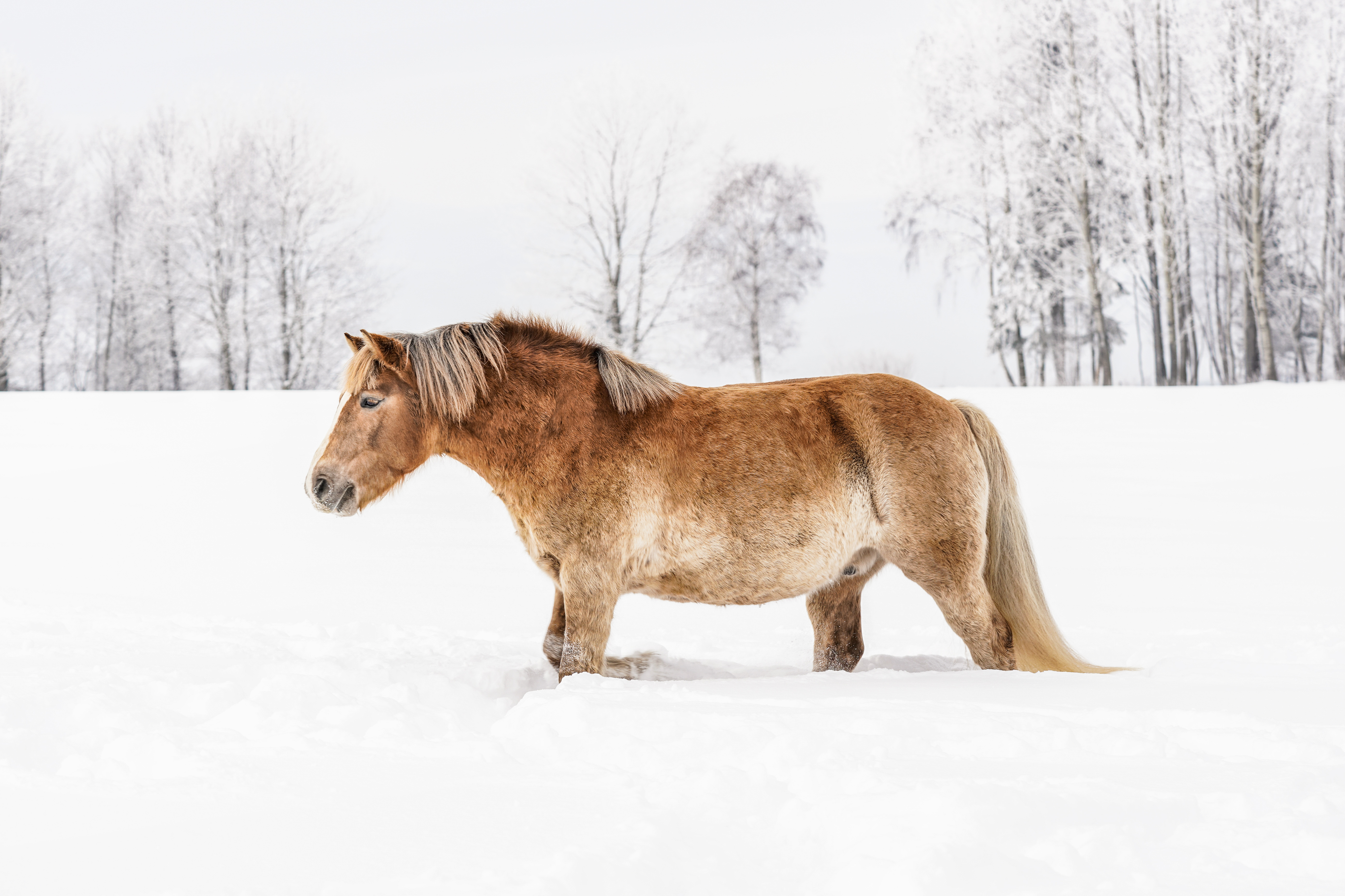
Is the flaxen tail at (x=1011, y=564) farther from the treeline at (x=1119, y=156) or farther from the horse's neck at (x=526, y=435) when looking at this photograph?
the treeline at (x=1119, y=156)

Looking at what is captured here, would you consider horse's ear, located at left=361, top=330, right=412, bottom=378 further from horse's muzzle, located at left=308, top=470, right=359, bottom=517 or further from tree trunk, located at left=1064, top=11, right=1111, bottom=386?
tree trunk, located at left=1064, top=11, right=1111, bottom=386

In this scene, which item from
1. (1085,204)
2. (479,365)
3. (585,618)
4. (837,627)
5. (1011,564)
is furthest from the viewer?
(1085,204)

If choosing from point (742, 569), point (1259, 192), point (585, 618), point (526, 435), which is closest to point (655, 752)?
point (585, 618)

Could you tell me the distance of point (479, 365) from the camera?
356 centimetres

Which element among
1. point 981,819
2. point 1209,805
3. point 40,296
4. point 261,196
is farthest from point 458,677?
point 40,296

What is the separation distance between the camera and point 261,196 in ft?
70.5

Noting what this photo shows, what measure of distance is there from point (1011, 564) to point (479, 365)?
2.41 metres

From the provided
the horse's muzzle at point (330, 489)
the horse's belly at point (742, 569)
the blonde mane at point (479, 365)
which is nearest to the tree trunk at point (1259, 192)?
the horse's belly at point (742, 569)

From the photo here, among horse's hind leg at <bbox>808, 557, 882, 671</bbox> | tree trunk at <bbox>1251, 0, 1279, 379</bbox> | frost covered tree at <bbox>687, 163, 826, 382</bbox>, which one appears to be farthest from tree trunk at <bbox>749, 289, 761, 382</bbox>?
horse's hind leg at <bbox>808, 557, 882, 671</bbox>

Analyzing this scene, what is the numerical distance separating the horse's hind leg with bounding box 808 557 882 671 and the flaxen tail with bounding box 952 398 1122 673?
595 mm

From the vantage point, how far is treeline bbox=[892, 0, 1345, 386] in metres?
16.5

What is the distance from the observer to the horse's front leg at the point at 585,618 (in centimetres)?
346

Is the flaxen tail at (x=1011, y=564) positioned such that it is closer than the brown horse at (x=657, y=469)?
No

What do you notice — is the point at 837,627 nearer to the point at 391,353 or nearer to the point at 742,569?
the point at 742,569
